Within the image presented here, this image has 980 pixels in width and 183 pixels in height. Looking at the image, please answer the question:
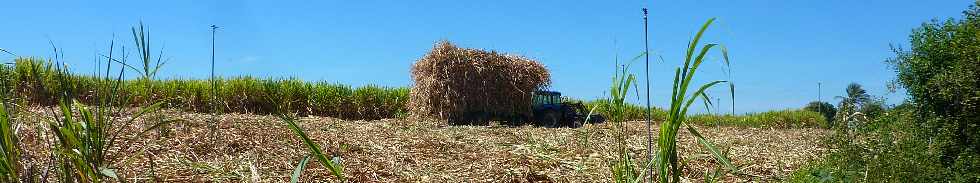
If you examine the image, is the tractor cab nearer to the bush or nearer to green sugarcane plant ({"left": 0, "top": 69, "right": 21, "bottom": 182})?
the bush

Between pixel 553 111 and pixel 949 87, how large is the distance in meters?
6.27

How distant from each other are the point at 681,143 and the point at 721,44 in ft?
13.9

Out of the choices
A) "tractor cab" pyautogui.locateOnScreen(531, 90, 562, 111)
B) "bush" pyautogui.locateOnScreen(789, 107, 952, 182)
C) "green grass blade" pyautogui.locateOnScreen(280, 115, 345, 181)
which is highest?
"tractor cab" pyautogui.locateOnScreen(531, 90, 562, 111)

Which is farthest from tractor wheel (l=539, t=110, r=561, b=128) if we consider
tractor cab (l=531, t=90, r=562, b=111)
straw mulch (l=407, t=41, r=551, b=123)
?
straw mulch (l=407, t=41, r=551, b=123)

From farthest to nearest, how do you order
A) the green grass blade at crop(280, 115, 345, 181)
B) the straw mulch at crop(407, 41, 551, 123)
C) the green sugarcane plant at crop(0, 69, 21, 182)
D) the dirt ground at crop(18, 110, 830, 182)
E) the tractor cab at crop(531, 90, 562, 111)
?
1. the tractor cab at crop(531, 90, 562, 111)
2. the straw mulch at crop(407, 41, 551, 123)
3. the dirt ground at crop(18, 110, 830, 182)
4. the green sugarcane plant at crop(0, 69, 21, 182)
5. the green grass blade at crop(280, 115, 345, 181)

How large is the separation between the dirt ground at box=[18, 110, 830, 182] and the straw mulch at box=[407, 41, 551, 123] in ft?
14.3

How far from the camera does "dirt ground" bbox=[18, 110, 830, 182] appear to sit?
4031mm

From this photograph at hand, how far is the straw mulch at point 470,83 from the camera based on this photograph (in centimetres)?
1074

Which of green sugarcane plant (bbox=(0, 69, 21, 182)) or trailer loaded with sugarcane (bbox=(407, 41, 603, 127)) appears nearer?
green sugarcane plant (bbox=(0, 69, 21, 182))

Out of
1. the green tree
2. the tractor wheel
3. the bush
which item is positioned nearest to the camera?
the bush

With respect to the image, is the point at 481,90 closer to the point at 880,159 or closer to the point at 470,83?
the point at 470,83

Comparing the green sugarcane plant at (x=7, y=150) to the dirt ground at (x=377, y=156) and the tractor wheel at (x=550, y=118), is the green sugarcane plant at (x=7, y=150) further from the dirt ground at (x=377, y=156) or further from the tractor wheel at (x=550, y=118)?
the tractor wheel at (x=550, y=118)

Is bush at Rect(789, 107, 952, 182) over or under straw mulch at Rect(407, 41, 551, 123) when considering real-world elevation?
under

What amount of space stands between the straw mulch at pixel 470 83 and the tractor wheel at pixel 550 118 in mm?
245
